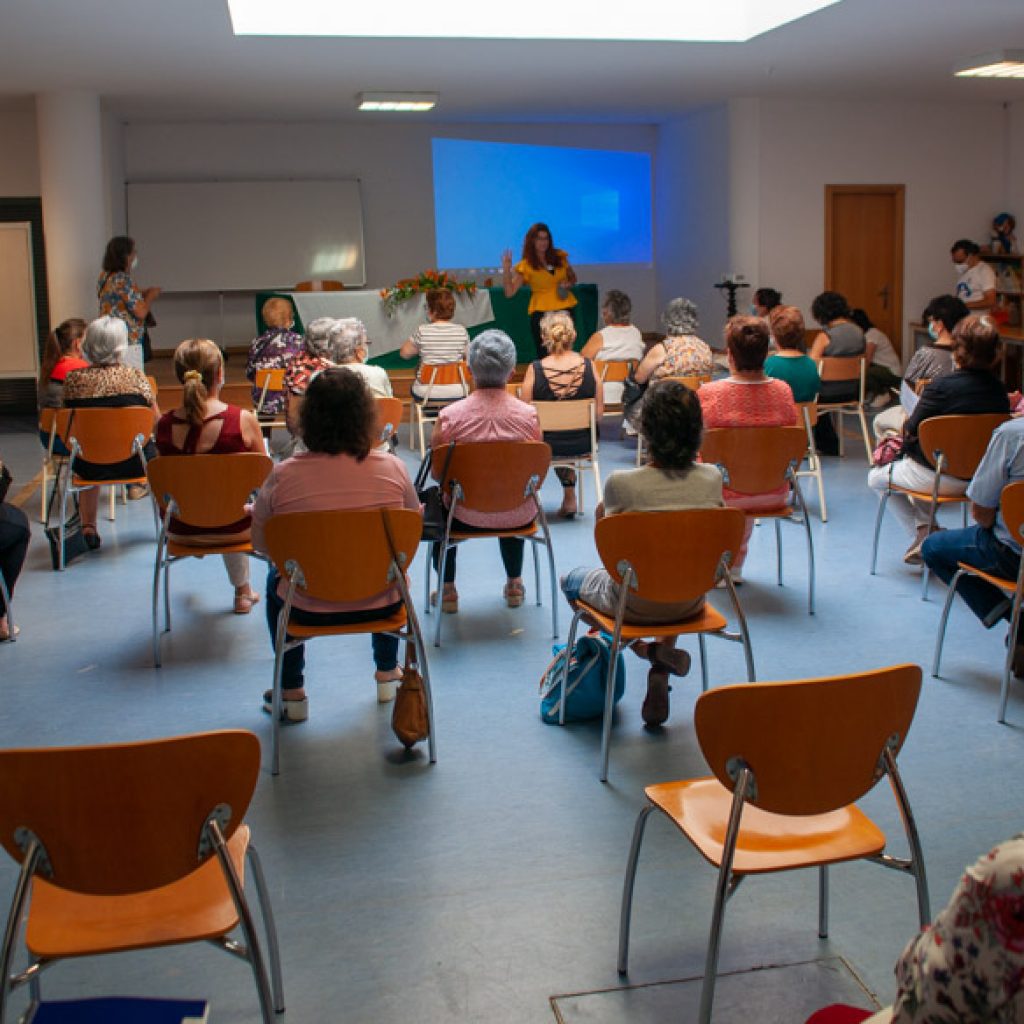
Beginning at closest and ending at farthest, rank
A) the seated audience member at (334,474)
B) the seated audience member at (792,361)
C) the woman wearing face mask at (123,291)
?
the seated audience member at (334,474), the seated audience member at (792,361), the woman wearing face mask at (123,291)

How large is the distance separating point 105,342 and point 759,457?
3.23 m

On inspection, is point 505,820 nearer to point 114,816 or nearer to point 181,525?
point 114,816

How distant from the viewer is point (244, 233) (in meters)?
13.2

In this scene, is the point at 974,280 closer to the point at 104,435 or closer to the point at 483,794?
the point at 104,435

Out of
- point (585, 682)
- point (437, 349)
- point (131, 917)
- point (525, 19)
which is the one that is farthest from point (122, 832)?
point (525, 19)

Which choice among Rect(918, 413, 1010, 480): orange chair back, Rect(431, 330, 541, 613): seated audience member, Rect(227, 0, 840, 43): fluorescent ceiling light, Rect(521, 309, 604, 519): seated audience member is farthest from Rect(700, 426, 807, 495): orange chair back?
Rect(227, 0, 840, 43): fluorescent ceiling light

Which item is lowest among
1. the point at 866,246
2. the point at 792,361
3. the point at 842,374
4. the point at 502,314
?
the point at 842,374

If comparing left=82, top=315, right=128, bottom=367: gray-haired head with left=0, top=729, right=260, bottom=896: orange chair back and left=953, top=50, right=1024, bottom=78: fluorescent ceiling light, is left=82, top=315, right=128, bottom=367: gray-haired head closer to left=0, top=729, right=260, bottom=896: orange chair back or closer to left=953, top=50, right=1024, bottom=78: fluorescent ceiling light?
left=0, top=729, right=260, bottom=896: orange chair back

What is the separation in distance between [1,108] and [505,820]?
33.5ft

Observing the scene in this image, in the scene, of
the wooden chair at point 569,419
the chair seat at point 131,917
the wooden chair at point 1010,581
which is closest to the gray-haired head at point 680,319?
the wooden chair at point 569,419

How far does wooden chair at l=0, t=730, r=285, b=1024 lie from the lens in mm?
1883

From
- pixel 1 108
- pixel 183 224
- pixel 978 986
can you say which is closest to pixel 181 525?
pixel 978 986

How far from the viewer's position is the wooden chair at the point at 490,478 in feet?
14.8

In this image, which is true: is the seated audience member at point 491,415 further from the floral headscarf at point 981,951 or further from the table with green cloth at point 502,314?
the table with green cloth at point 502,314
